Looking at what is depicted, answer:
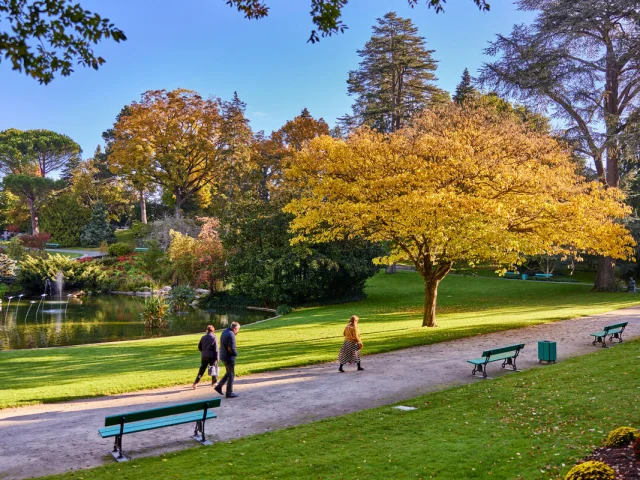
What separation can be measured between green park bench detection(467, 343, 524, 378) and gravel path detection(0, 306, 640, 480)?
30 centimetres

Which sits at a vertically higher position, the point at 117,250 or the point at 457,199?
the point at 457,199

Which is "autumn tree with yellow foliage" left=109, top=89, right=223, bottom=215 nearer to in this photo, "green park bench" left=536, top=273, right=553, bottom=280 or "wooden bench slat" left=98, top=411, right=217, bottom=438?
"green park bench" left=536, top=273, right=553, bottom=280

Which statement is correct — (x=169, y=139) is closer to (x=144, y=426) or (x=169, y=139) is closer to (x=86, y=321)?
(x=86, y=321)

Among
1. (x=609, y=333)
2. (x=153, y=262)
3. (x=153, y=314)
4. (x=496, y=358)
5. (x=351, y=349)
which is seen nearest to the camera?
(x=496, y=358)

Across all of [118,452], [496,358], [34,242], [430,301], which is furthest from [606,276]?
[34,242]

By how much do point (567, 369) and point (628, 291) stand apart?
87.0ft

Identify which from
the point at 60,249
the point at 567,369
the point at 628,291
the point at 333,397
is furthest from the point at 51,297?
the point at 628,291

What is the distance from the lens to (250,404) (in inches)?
434

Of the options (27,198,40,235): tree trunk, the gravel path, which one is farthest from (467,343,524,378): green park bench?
(27,198,40,235): tree trunk

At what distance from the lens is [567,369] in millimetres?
13023

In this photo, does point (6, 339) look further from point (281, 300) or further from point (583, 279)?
point (583, 279)

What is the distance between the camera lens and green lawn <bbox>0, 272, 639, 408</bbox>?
13.2 m

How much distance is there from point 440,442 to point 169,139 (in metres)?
52.7

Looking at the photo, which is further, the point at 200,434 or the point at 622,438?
the point at 200,434
